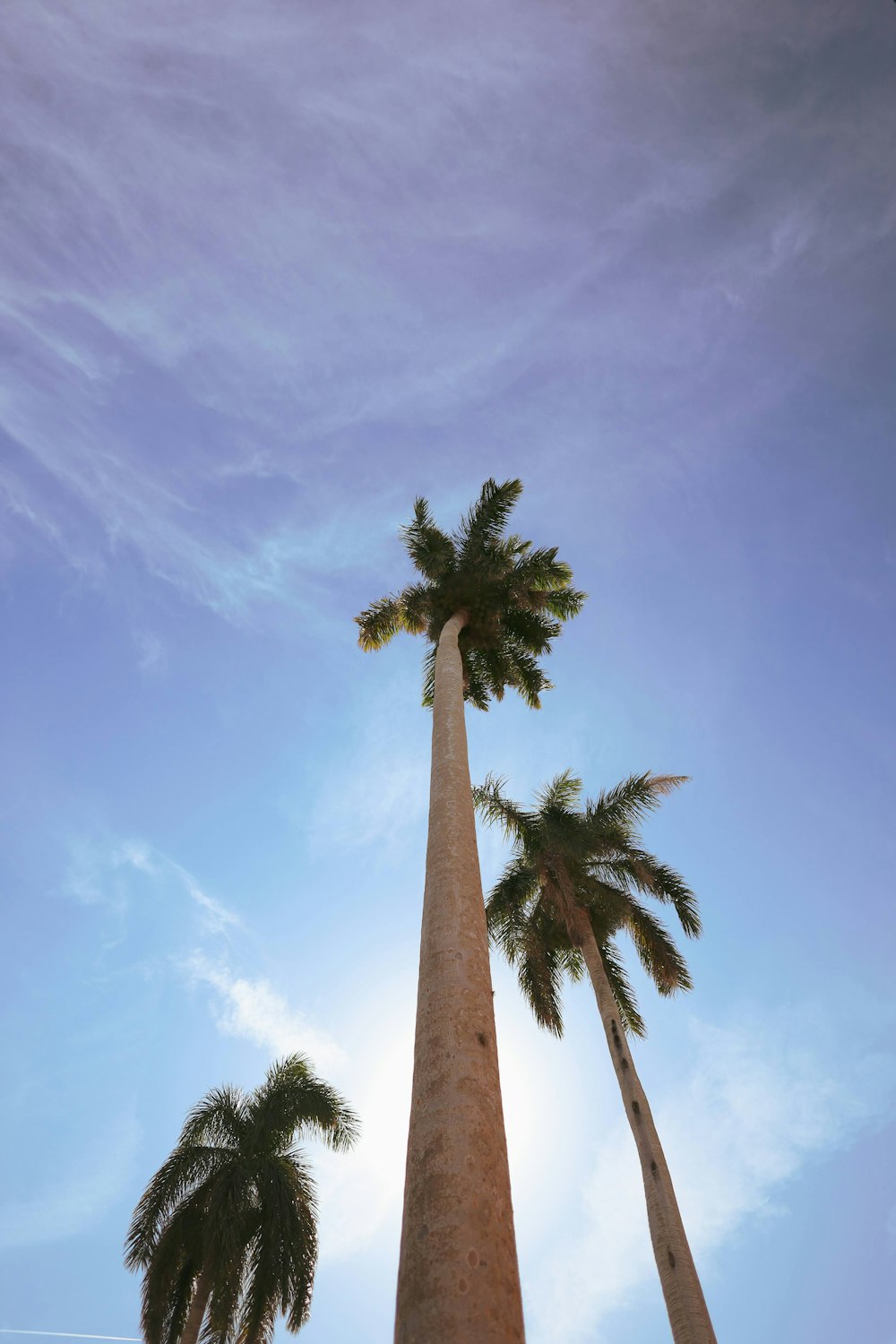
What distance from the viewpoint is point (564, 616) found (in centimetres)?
2231

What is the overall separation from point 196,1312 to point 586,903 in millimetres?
12981

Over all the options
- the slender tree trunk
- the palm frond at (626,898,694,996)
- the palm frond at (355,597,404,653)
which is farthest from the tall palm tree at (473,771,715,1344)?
the slender tree trunk

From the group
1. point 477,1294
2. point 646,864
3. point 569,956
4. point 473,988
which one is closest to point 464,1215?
point 477,1294

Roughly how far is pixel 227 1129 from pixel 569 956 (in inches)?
416

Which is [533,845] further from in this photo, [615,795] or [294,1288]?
[294,1288]

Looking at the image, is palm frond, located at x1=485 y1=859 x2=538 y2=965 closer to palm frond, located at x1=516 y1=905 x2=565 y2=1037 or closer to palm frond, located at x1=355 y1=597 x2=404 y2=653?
palm frond, located at x1=516 y1=905 x2=565 y2=1037

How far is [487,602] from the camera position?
738 inches

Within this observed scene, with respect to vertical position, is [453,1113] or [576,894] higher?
[576,894]

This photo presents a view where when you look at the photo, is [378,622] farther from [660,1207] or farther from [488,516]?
[660,1207]

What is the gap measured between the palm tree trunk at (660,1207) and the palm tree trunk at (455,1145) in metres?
10.3

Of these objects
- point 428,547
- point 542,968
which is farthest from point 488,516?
point 542,968

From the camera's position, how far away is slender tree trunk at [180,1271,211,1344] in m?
15.9

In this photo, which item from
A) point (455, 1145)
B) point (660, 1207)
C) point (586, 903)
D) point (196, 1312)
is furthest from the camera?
point (586, 903)

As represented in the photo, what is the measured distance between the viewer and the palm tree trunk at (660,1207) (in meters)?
13.0
